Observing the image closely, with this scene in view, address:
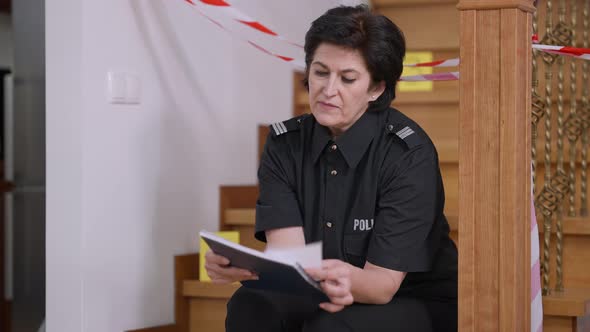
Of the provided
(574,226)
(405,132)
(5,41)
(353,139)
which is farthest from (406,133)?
(5,41)

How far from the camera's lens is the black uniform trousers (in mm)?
1848

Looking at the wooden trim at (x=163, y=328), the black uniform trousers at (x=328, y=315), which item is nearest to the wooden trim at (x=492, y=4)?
the black uniform trousers at (x=328, y=315)

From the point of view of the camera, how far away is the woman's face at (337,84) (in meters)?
1.98

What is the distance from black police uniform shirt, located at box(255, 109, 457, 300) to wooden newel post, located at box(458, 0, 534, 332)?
12cm

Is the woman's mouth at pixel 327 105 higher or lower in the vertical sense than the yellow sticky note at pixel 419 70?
lower

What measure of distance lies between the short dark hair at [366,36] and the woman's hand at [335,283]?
1.57ft

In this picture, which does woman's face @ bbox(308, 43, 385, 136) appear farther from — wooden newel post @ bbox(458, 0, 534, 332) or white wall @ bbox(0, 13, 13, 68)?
white wall @ bbox(0, 13, 13, 68)

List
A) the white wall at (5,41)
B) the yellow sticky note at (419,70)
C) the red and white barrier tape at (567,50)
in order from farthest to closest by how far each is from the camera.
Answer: the white wall at (5,41) → the yellow sticky note at (419,70) → the red and white barrier tape at (567,50)

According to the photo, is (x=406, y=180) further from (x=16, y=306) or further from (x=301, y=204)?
(x=16, y=306)

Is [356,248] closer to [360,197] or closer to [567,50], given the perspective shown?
[360,197]

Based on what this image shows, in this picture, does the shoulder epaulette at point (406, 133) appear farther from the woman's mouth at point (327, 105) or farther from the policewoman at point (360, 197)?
the woman's mouth at point (327, 105)

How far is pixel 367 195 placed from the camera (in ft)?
6.51

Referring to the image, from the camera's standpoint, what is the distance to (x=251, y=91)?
310 cm

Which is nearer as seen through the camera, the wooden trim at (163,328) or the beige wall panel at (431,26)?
the wooden trim at (163,328)
